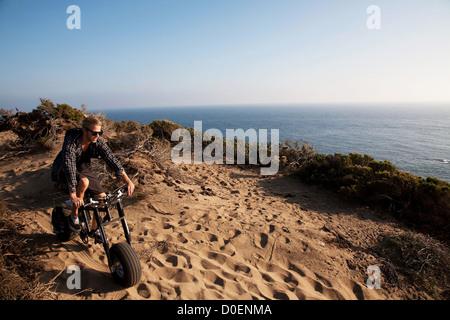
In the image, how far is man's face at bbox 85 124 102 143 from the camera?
3193 millimetres

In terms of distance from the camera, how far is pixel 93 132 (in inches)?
127

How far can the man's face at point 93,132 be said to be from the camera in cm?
319

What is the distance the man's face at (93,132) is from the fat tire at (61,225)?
147 cm

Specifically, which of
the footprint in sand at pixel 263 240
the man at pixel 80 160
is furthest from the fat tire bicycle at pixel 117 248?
the footprint in sand at pixel 263 240

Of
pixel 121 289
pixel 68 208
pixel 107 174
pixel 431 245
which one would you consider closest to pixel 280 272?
pixel 121 289

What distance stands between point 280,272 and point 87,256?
3126 millimetres

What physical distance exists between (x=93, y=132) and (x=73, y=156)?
0.43 meters

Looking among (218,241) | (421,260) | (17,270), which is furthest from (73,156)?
(421,260)

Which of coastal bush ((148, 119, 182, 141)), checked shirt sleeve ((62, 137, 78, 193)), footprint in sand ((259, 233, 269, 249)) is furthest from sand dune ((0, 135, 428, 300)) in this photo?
coastal bush ((148, 119, 182, 141))

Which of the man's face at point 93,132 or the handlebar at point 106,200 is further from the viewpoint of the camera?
the man's face at point 93,132

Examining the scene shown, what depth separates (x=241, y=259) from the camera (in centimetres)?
398

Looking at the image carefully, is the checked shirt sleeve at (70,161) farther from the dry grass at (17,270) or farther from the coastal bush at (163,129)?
the coastal bush at (163,129)

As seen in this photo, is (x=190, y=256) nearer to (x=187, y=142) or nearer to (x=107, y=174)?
(x=107, y=174)
